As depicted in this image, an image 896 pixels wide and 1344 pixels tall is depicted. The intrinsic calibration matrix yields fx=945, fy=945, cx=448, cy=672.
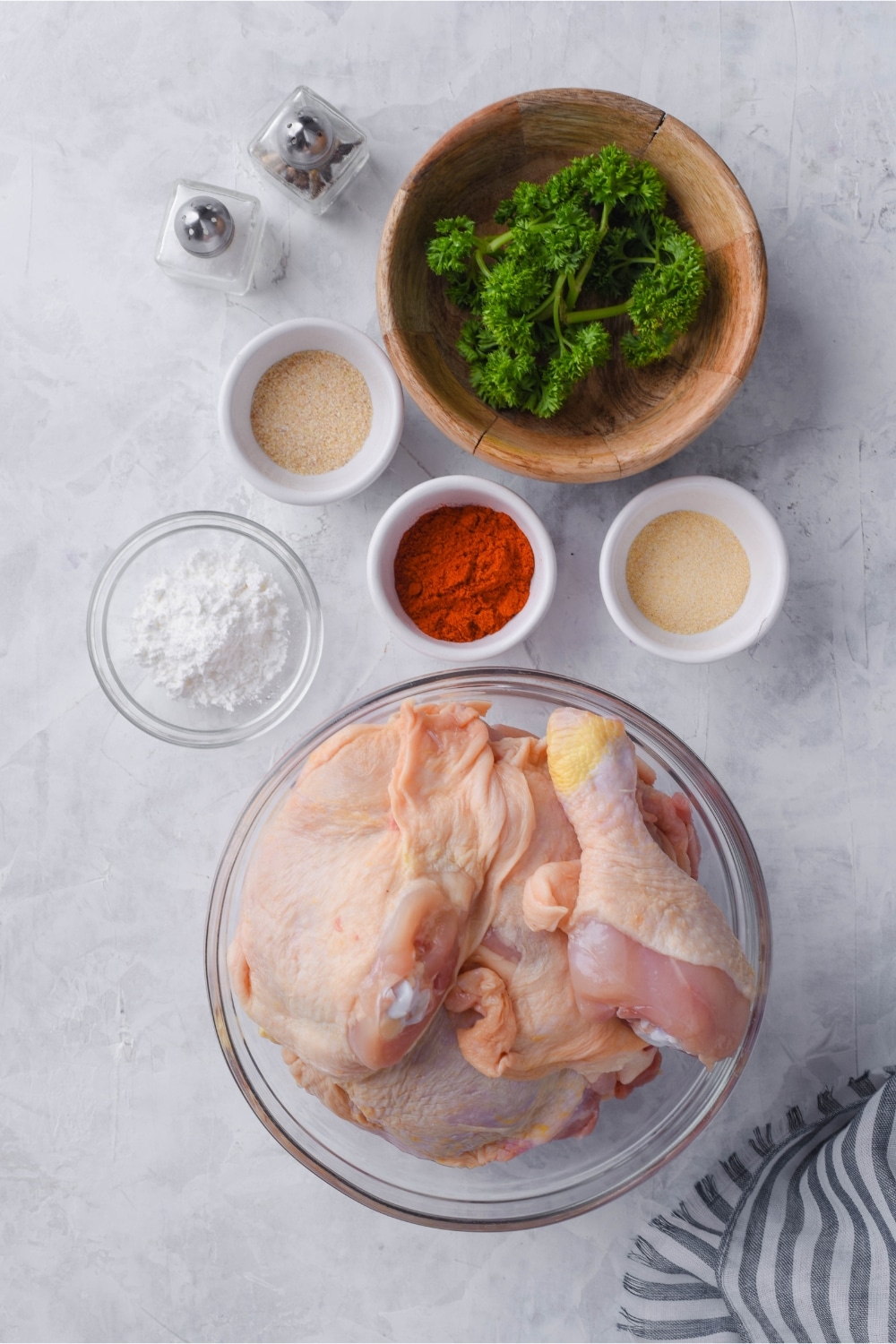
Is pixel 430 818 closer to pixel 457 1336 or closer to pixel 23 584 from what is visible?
pixel 23 584

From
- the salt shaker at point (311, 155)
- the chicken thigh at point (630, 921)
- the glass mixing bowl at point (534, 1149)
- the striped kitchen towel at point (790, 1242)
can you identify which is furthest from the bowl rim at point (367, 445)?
the striped kitchen towel at point (790, 1242)

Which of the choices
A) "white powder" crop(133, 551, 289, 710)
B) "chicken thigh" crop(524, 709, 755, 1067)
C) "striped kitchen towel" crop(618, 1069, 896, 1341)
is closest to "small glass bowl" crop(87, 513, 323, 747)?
"white powder" crop(133, 551, 289, 710)

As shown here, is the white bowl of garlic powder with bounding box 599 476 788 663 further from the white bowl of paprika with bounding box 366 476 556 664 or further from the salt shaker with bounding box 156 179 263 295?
the salt shaker with bounding box 156 179 263 295

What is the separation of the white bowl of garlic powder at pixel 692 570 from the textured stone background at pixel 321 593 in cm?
8

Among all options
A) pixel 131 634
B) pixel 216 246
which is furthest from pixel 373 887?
pixel 216 246

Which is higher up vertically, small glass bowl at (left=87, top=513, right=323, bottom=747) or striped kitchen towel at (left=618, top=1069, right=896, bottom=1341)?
small glass bowl at (left=87, top=513, right=323, bottom=747)

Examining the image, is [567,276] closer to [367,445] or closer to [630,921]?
[367,445]

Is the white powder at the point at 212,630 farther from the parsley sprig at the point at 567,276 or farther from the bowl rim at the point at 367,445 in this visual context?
the parsley sprig at the point at 567,276

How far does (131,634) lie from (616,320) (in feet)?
3.30

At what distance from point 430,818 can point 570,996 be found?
0.96 ft

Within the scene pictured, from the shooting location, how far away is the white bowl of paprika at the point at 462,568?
157 centimetres

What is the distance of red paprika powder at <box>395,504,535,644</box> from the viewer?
62.1 inches

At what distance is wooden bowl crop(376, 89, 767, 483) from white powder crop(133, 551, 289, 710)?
430 mm

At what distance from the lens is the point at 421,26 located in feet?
5.46
